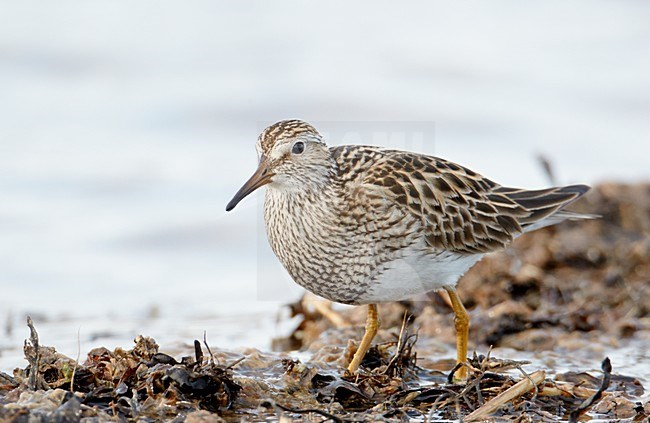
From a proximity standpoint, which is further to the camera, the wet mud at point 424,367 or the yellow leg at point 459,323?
the yellow leg at point 459,323

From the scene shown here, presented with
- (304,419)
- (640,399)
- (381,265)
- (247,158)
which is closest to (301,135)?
(381,265)

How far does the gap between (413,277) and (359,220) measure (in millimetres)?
452

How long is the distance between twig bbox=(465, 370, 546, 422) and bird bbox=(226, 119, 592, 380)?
20.4 inches

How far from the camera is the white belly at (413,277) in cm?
548

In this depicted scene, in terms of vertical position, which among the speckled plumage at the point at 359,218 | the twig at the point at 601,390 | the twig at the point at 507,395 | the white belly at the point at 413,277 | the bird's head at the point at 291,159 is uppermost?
the bird's head at the point at 291,159

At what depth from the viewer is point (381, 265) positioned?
547cm

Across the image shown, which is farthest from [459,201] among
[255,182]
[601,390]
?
[601,390]

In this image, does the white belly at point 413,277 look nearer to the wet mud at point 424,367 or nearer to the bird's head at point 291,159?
the wet mud at point 424,367

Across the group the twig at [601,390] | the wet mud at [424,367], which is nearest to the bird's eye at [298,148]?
the wet mud at [424,367]

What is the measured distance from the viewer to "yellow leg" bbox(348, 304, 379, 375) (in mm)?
5457

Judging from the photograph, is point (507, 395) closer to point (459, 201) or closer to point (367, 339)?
point (367, 339)

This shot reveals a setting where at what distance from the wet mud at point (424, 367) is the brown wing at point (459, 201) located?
0.67m

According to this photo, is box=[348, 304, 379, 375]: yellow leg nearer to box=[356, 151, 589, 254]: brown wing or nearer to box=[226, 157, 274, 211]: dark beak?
box=[356, 151, 589, 254]: brown wing

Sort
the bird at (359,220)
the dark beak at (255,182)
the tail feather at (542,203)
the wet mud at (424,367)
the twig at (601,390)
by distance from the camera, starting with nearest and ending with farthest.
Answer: the twig at (601,390), the wet mud at (424,367), the dark beak at (255,182), the bird at (359,220), the tail feather at (542,203)
